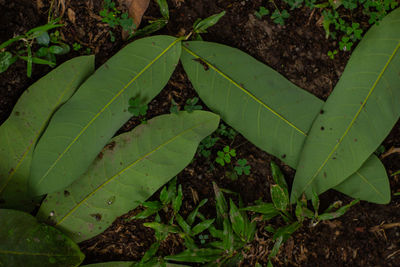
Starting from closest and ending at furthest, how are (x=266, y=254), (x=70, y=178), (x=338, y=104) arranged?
(x=70, y=178) → (x=338, y=104) → (x=266, y=254)

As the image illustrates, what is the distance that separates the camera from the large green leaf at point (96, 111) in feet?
6.56

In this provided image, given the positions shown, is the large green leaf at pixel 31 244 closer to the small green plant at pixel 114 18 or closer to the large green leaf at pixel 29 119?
the large green leaf at pixel 29 119

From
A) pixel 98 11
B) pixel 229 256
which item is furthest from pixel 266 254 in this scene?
pixel 98 11

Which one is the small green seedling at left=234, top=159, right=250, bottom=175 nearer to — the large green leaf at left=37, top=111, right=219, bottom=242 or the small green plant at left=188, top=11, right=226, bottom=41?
the large green leaf at left=37, top=111, right=219, bottom=242

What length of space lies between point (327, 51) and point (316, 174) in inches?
32.7

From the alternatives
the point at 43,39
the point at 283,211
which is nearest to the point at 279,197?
the point at 283,211

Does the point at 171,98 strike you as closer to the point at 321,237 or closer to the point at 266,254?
the point at 266,254

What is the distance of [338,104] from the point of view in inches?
85.4

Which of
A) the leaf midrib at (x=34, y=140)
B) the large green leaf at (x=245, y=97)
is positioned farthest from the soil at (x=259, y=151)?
the leaf midrib at (x=34, y=140)

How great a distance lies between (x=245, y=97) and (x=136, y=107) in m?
0.66

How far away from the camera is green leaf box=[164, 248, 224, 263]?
2.19 metres

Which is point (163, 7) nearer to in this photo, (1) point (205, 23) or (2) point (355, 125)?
(1) point (205, 23)

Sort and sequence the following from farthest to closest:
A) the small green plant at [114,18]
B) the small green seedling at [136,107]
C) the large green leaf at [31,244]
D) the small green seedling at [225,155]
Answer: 1. the small green seedling at [225,155]
2. the small green plant at [114,18]
3. the small green seedling at [136,107]
4. the large green leaf at [31,244]

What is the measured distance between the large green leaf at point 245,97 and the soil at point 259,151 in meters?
0.13
